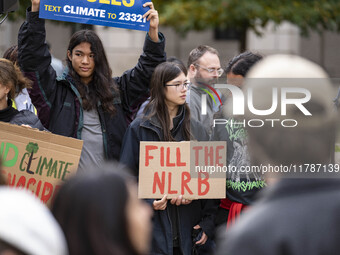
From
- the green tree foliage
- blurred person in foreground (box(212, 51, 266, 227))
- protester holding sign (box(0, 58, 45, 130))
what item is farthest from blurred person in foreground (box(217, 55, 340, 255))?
the green tree foliage

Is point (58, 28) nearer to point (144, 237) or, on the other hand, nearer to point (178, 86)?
point (178, 86)

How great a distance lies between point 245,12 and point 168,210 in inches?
416

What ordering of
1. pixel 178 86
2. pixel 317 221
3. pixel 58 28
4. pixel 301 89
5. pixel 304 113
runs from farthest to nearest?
pixel 58 28 → pixel 178 86 → pixel 301 89 → pixel 304 113 → pixel 317 221

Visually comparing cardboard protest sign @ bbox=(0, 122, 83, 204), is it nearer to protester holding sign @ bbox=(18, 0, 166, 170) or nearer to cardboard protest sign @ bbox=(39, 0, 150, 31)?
protester holding sign @ bbox=(18, 0, 166, 170)

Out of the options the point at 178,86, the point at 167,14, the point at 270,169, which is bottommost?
the point at 270,169

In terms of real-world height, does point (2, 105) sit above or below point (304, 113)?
above

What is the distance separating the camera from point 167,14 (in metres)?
14.9

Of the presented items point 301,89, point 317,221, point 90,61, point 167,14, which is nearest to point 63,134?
point 90,61

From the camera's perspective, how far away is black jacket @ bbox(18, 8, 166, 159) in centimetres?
502

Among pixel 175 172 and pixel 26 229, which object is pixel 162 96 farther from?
pixel 26 229

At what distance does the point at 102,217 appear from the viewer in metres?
1.94

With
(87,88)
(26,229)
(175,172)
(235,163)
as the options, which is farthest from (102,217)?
(87,88)

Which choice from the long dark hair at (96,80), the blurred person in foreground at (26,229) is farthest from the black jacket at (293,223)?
the long dark hair at (96,80)

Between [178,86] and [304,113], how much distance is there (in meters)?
2.98
